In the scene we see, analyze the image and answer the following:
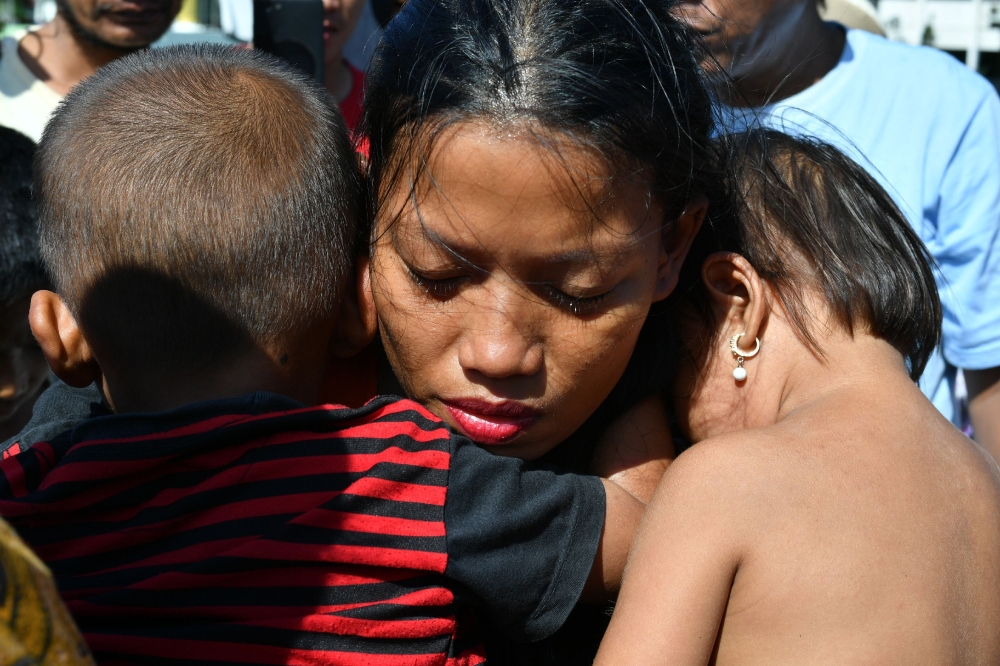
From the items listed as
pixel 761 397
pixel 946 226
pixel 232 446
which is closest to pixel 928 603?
pixel 761 397

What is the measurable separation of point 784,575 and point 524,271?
1.89 ft

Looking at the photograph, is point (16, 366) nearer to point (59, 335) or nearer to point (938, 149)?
point (59, 335)

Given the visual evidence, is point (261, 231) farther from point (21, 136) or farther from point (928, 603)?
point (21, 136)

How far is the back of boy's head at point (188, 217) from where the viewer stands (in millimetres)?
1418

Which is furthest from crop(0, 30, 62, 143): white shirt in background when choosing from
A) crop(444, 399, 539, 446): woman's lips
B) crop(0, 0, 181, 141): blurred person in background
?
crop(444, 399, 539, 446): woman's lips

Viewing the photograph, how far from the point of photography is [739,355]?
1728mm

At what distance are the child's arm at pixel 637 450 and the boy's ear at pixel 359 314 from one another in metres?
0.48

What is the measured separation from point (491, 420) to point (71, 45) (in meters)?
3.06

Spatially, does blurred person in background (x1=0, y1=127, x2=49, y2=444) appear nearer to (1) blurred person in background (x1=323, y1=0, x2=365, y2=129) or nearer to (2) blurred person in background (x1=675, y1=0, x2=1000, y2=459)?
(1) blurred person in background (x1=323, y1=0, x2=365, y2=129)

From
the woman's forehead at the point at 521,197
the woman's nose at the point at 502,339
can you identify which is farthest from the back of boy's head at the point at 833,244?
the woman's nose at the point at 502,339

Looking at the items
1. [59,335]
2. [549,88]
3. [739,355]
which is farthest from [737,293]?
[59,335]

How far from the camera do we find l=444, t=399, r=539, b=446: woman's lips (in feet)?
4.96

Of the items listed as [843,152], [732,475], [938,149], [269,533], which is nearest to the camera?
[269,533]

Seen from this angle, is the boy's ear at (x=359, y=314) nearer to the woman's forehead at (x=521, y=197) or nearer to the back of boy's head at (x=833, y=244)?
the woman's forehead at (x=521, y=197)
